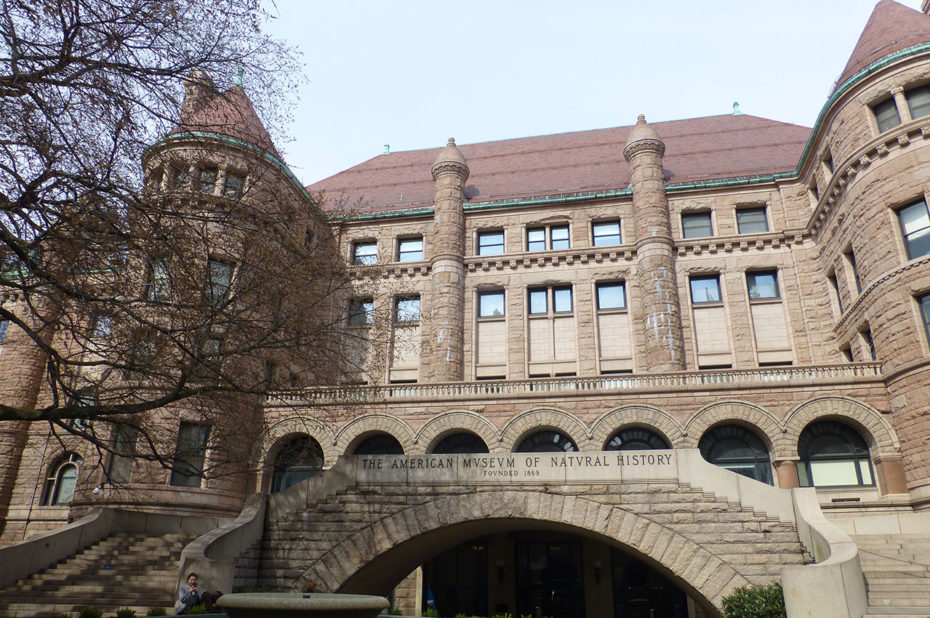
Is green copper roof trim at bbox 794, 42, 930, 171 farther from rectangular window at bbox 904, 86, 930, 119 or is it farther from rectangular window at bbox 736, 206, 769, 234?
rectangular window at bbox 736, 206, 769, 234

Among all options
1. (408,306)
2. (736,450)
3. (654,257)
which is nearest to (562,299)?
(654,257)

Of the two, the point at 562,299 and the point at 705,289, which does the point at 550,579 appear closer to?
the point at 562,299

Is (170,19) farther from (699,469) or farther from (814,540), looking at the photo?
(814,540)

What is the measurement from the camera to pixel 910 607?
1334 cm

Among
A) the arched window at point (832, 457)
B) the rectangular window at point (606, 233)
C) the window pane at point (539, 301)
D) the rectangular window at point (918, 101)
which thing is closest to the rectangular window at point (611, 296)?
the rectangular window at point (606, 233)

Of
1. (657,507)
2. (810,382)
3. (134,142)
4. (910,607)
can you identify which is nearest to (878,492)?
(810,382)

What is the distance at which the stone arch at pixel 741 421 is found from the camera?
74.8 ft

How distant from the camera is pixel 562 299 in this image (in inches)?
1206

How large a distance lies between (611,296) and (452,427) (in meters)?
10.6

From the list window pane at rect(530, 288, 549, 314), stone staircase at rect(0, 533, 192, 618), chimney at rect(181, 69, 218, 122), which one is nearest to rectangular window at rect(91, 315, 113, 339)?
chimney at rect(181, 69, 218, 122)

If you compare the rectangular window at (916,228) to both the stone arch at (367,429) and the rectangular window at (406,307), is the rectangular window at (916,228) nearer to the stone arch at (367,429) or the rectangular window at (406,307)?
the stone arch at (367,429)

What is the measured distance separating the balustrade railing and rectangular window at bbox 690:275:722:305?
19.6ft

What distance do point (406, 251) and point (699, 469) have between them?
2095 centimetres

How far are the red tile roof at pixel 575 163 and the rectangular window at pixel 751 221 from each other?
1.94 metres
